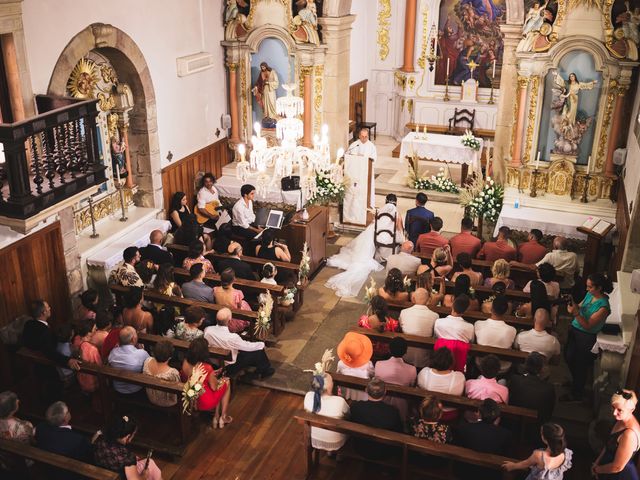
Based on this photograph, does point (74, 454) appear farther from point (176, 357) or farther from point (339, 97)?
point (339, 97)

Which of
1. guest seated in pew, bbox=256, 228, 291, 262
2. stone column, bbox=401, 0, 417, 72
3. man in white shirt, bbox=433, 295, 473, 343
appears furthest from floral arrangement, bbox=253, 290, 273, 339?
stone column, bbox=401, 0, 417, 72

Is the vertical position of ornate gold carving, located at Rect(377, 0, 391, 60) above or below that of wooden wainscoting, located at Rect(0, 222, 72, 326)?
above

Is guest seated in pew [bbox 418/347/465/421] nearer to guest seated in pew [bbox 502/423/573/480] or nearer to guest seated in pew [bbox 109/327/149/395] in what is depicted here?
guest seated in pew [bbox 502/423/573/480]

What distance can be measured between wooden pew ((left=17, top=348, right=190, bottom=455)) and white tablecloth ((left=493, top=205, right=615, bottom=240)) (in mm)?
6107

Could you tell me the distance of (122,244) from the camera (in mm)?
9625

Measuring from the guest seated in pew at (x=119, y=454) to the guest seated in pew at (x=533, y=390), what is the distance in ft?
10.8

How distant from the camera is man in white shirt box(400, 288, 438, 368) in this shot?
7.52m

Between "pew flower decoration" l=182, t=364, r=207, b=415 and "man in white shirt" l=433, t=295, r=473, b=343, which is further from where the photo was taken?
"man in white shirt" l=433, t=295, r=473, b=343

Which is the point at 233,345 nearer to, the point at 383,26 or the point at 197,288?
the point at 197,288

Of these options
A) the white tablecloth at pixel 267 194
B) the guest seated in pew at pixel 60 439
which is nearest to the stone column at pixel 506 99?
the white tablecloth at pixel 267 194

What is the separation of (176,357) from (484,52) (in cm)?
1195

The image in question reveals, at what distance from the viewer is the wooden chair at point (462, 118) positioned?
16.6m

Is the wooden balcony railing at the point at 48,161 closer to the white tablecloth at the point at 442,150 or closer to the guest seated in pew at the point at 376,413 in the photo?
the guest seated in pew at the point at 376,413

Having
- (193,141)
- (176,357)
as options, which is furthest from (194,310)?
(193,141)
